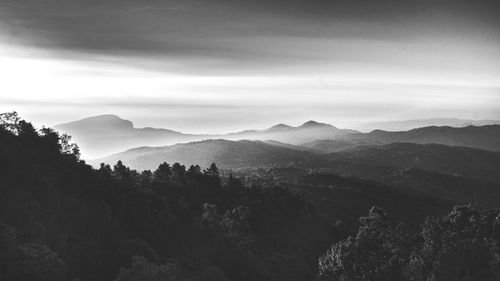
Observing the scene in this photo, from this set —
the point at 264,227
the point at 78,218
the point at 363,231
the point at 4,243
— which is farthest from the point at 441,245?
the point at 264,227

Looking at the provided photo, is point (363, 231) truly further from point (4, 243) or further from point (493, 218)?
point (4, 243)

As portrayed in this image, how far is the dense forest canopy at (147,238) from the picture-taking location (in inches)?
2906

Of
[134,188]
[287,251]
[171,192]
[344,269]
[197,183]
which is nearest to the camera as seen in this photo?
[344,269]

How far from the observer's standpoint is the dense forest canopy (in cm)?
7381

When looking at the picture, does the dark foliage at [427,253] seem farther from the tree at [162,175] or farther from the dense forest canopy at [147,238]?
the tree at [162,175]

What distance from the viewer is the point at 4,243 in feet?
203

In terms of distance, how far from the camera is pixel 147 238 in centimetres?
10825

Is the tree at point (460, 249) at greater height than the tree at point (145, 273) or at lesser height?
lesser

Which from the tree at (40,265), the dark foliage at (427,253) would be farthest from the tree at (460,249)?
the tree at (40,265)

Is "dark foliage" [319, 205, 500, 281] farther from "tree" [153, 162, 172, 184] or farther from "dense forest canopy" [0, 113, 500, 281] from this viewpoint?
"tree" [153, 162, 172, 184]

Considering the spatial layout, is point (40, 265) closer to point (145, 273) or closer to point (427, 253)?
point (145, 273)

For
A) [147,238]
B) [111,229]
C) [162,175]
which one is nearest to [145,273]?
[111,229]

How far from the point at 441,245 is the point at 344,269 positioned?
1656 cm

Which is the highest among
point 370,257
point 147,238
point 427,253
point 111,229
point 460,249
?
point 111,229
